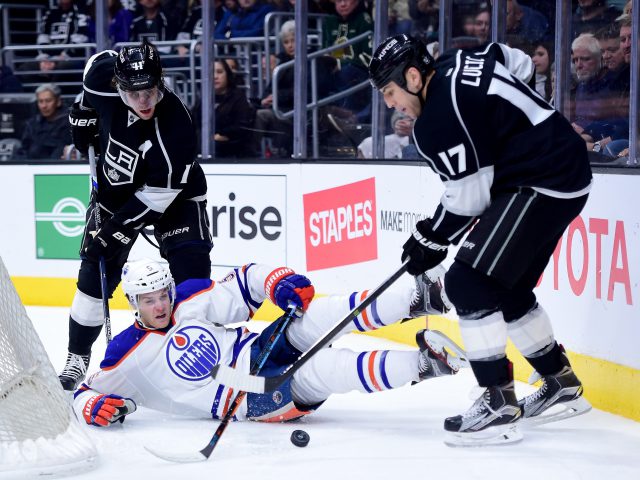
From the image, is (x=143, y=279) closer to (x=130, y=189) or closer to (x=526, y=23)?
(x=130, y=189)

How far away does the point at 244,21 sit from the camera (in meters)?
6.08

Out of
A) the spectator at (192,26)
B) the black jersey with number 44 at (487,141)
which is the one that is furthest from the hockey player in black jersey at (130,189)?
the spectator at (192,26)

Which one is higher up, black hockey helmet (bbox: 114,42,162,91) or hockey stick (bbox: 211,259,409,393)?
black hockey helmet (bbox: 114,42,162,91)

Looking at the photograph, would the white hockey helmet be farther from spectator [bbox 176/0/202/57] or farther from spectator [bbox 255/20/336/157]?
spectator [bbox 176/0/202/57]

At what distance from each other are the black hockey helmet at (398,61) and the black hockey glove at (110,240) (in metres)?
1.21

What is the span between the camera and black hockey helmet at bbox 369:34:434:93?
115 inches

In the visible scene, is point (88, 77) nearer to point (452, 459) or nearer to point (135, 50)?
point (135, 50)

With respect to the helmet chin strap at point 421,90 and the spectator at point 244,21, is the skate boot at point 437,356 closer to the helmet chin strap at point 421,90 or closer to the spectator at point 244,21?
the helmet chin strap at point 421,90

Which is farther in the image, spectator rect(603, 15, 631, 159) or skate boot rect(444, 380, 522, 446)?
spectator rect(603, 15, 631, 159)

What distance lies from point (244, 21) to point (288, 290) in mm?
3115

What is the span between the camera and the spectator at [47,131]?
6480 millimetres

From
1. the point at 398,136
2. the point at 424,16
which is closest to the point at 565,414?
the point at 398,136

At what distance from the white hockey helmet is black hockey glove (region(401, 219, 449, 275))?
711 mm

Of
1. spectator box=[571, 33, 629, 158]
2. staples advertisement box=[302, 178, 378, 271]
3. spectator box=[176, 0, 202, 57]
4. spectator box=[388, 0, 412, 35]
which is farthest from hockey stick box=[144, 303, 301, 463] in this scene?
spectator box=[176, 0, 202, 57]
